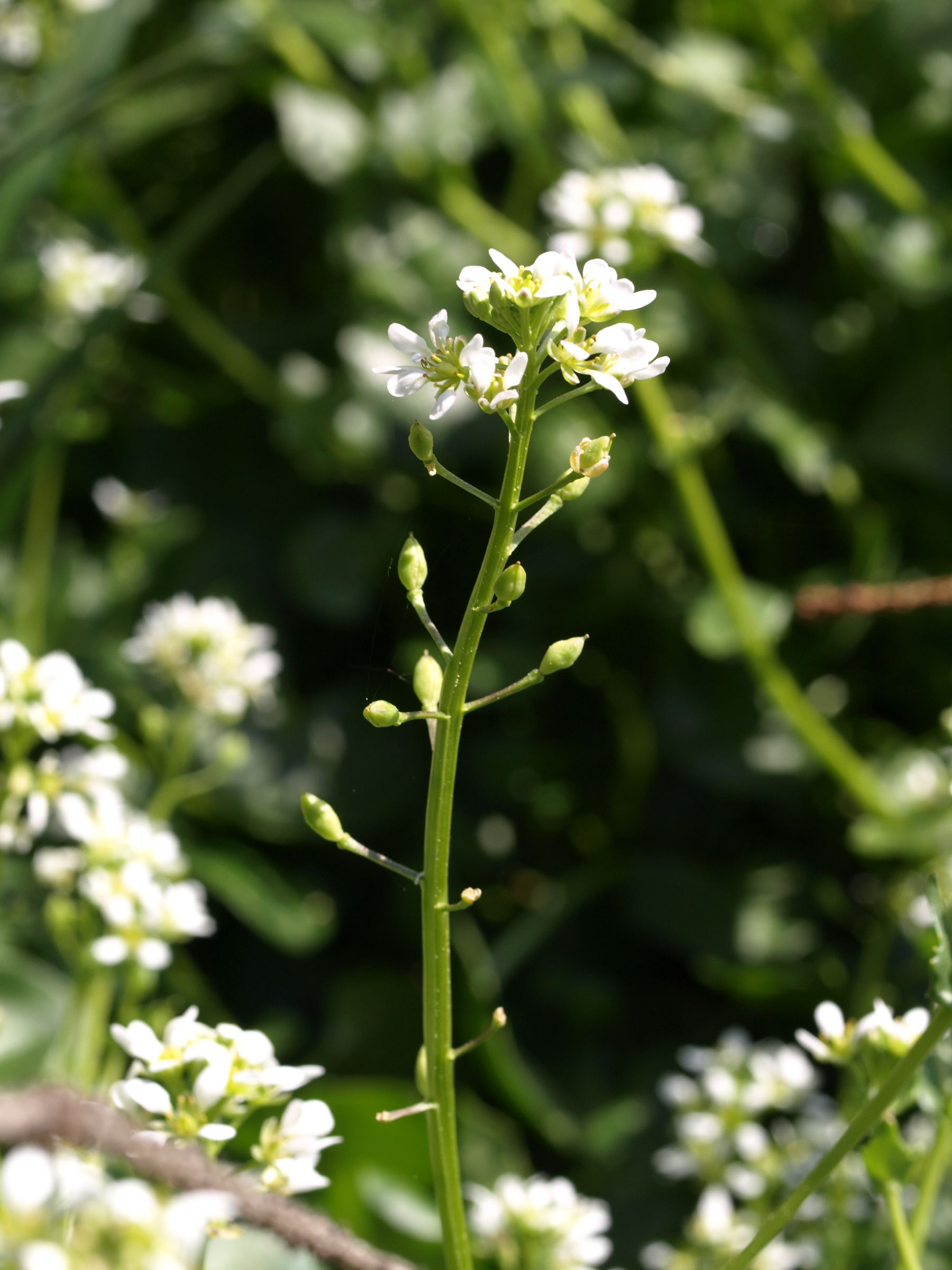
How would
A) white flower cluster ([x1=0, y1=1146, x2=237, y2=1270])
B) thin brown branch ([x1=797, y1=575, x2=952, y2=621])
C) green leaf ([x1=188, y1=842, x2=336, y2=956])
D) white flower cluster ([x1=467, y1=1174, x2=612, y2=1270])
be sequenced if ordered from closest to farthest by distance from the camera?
white flower cluster ([x1=0, y1=1146, x2=237, y2=1270])
white flower cluster ([x1=467, y1=1174, x2=612, y2=1270])
thin brown branch ([x1=797, y1=575, x2=952, y2=621])
green leaf ([x1=188, y1=842, x2=336, y2=956])

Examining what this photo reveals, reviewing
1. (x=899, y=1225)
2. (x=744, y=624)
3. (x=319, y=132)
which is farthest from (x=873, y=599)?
(x=319, y=132)

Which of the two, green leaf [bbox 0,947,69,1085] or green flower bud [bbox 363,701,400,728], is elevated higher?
green leaf [bbox 0,947,69,1085]

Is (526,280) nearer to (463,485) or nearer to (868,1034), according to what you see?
(463,485)

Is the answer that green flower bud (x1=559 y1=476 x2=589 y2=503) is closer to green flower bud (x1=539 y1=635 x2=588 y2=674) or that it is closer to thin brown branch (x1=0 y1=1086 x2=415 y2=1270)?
green flower bud (x1=539 y1=635 x2=588 y2=674)

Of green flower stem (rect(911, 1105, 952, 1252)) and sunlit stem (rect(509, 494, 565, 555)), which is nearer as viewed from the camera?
sunlit stem (rect(509, 494, 565, 555))

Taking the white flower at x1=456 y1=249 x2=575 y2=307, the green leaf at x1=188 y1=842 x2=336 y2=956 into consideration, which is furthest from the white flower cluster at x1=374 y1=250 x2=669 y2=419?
the green leaf at x1=188 y1=842 x2=336 y2=956

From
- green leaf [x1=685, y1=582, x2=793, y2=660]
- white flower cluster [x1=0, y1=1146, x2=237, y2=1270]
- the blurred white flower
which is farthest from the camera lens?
the blurred white flower

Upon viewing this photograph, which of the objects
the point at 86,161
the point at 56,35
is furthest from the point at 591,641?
the point at 56,35

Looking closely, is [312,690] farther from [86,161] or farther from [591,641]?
[86,161]
